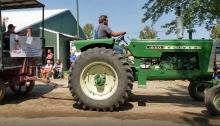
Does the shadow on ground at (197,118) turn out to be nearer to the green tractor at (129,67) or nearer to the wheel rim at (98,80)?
the green tractor at (129,67)

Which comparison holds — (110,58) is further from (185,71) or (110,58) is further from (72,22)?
(72,22)

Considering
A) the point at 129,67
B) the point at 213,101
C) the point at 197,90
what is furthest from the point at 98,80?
the point at 197,90

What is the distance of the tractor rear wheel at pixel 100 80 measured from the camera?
9367mm

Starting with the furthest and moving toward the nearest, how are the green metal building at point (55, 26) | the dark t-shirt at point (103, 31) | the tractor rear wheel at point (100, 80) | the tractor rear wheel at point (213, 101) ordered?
the green metal building at point (55, 26), the dark t-shirt at point (103, 31), the tractor rear wheel at point (100, 80), the tractor rear wheel at point (213, 101)

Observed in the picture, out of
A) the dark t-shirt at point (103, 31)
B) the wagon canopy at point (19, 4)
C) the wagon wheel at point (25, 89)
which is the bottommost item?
the wagon wheel at point (25, 89)

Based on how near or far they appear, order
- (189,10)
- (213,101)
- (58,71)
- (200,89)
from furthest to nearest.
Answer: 1. (58,71)
2. (189,10)
3. (200,89)
4. (213,101)

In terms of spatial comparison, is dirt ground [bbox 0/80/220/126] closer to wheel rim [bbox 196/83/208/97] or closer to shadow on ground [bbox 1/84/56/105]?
shadow on ground [bbox 1/84/56/105]

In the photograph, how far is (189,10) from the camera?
16797 mm

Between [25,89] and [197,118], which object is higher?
[25,89]

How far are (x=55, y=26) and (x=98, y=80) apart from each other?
21984mm

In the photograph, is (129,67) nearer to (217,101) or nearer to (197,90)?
(217,101)

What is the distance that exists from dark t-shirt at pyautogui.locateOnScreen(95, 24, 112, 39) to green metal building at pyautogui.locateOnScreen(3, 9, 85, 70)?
586 inches

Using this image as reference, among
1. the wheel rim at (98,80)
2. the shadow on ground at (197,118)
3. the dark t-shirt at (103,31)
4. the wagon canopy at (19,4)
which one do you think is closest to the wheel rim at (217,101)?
the shadow on ground at (197,118)

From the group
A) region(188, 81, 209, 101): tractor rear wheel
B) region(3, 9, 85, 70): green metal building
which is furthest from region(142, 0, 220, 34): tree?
region(3, 9, 85, 70): green metal building
